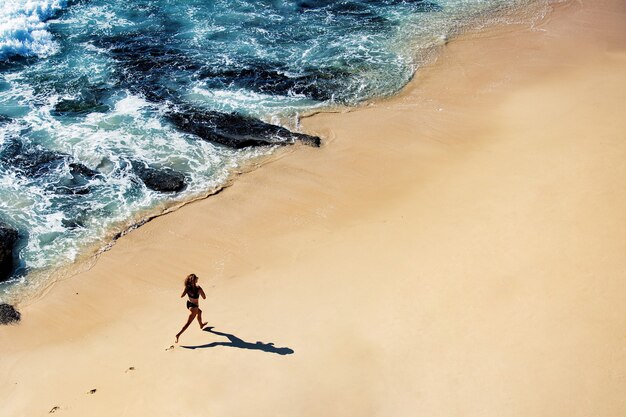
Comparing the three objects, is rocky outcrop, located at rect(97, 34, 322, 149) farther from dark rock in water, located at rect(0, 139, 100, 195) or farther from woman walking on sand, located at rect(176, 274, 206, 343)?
woman walking on sand, located at rect(176, 274, 206, 343)

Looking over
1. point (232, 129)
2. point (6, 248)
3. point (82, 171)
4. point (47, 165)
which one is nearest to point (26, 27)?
point (47, 165)

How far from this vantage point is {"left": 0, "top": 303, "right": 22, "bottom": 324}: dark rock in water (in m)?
10.5

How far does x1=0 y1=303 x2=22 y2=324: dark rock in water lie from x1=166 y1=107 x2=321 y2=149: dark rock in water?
6.72m

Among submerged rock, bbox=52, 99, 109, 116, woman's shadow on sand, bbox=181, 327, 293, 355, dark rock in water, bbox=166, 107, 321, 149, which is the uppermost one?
submerged rock, bbox=52, 99, 109, 116

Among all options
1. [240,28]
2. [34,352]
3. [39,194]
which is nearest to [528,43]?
[240,28]

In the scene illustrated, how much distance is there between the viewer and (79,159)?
14555 millimetres

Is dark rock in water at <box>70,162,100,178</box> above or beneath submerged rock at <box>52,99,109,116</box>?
beneath

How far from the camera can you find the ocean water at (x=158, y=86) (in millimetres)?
13359

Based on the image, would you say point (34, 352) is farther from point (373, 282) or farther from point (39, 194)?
point (373, 282)

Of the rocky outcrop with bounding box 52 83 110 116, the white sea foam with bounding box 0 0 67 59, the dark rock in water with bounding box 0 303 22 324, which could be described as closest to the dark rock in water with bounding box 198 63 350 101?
the rocky outcrop with bounding box 52 83 110 116

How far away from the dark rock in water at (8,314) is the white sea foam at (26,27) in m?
12.0

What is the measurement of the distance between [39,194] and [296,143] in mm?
6829

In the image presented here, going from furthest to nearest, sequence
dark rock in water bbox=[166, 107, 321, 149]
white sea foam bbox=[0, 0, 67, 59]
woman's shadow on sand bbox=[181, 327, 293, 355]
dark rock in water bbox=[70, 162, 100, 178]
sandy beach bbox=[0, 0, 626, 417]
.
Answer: white sea foam bbox=[0, 0, 67, 59], dark rock in water bbox=[166, 107, 321, 149], dark rock in water bbox=[70, 162, 100, 178], woman's shadow on sand bbox=[181, 327, 293, 355], sandy beach bbox=[0, 0, 626, 417]

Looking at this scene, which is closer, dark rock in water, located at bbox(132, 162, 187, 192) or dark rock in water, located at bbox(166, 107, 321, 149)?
dark rock in water, located at bbox(132, 162, 187, 192)
